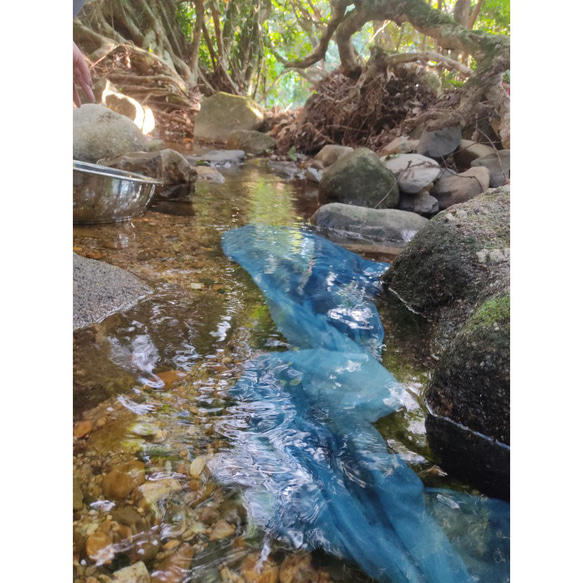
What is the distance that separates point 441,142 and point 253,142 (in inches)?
251

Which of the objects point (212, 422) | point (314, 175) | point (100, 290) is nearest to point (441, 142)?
point (314, 175)

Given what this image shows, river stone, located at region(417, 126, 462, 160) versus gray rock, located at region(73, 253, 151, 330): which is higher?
river stone, located at region(417, 126, 462, 160)

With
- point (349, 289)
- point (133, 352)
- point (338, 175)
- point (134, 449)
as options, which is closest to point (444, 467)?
point (134, 449)

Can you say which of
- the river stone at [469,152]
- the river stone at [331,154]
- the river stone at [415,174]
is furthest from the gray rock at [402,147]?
the river stone at [415,174]

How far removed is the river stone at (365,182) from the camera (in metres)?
5.59

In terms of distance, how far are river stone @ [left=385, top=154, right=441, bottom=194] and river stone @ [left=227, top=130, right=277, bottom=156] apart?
6727 mm

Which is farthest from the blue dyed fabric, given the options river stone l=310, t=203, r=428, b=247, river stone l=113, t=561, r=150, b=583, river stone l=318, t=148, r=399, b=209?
river stone l=318, t=148, r=399, b=209

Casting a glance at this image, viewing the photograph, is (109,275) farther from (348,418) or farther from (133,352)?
(348,418)

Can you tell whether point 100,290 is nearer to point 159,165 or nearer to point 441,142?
point 159,165

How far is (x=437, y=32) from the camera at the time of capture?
7.02 metres

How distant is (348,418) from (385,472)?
270 mm

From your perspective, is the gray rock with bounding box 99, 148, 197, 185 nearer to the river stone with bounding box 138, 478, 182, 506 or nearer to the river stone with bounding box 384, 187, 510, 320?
the river stone with bounding box 384, 187, 510, 320

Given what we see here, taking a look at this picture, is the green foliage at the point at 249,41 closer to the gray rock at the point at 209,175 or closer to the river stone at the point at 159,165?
the gray rock at the point at 209,175

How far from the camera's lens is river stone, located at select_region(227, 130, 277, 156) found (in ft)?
39.4
